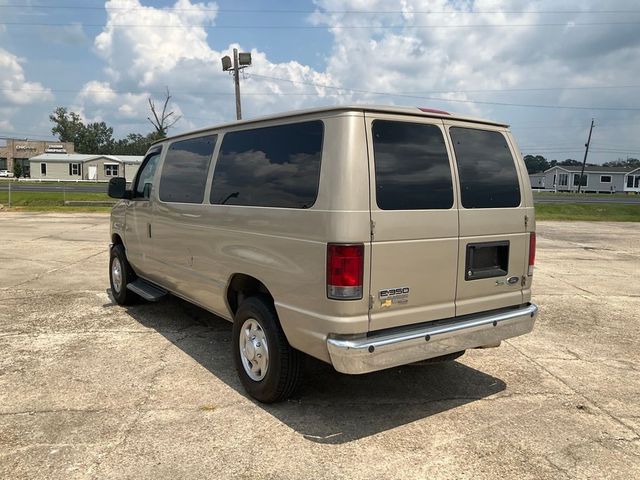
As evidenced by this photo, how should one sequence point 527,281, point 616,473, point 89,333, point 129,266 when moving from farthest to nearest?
point 129,266 → point 89,333 → point 527,281 → point 616,473

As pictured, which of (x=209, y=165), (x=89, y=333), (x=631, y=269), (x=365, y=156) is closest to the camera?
(x=365, y=156)

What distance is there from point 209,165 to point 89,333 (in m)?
2.50

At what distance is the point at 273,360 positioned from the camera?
12.4ft

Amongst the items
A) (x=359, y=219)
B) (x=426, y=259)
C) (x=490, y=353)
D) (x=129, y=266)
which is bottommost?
(x=490, y=353)

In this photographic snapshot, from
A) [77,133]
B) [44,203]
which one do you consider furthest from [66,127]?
[44,203]

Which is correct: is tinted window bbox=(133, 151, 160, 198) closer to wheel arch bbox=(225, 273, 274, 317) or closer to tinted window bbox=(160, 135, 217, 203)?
tinted window bbox=(160, 135, 217, 203)

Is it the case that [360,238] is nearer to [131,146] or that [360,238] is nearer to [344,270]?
[344,270]

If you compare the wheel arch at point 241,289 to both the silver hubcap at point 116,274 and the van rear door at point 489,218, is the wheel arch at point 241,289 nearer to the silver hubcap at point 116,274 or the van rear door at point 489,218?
the van rear door at point 489,218

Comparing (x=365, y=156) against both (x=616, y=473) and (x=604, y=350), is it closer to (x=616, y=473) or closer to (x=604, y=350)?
(x=616, y=473)

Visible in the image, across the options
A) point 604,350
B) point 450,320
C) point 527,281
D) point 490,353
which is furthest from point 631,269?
point 450,320

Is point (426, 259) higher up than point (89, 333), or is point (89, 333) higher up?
point (426, 259)

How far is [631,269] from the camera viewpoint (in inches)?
422

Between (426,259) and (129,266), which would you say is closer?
(426,259)

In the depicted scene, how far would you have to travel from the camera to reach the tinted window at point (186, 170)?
4824mm
